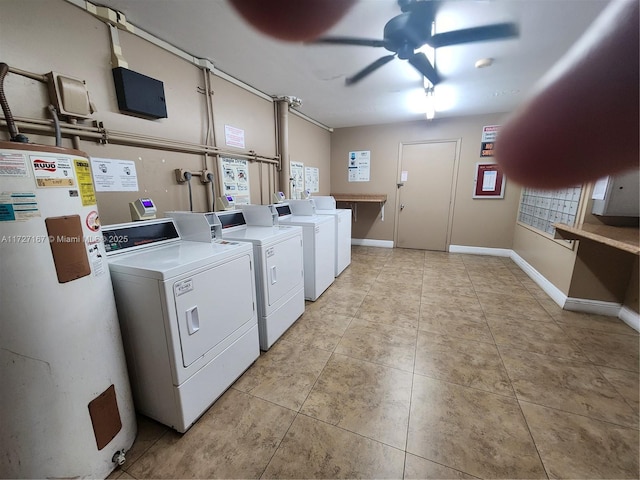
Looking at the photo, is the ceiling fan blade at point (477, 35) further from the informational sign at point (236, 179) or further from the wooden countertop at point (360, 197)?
the wooden countertop at point (360, 197)

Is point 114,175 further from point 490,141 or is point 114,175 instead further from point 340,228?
point 340,228

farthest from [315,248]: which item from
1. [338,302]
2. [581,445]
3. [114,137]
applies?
[581,445]

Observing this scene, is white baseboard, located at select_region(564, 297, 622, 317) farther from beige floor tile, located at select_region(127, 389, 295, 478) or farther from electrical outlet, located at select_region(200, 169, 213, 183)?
electrical outlet, located at select_region(200, 169, 213, 183)

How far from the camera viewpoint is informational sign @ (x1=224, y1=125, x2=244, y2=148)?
100 inches

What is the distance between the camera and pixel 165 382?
4.35ft

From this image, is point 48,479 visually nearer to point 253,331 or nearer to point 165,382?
point 165,382

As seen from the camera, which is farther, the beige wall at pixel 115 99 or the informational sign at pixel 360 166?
the informational sign at pixel 360 166

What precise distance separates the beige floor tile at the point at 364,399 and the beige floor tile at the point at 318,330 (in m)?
0.24

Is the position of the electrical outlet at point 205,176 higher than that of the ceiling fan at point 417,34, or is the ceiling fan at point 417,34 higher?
the ceiling fan at point 417,34

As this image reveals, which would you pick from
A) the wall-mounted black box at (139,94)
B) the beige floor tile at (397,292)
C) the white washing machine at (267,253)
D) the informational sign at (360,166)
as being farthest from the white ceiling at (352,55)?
the beige floor tile at (397,292)

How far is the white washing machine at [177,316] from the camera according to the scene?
125 cm

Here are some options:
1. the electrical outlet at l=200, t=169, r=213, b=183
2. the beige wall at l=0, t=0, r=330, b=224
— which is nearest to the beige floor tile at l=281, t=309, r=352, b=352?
the beige wall at l=0, t=0, r=330, b=224

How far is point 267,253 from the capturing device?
1.91 meters

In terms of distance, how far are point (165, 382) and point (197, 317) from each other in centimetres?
35
